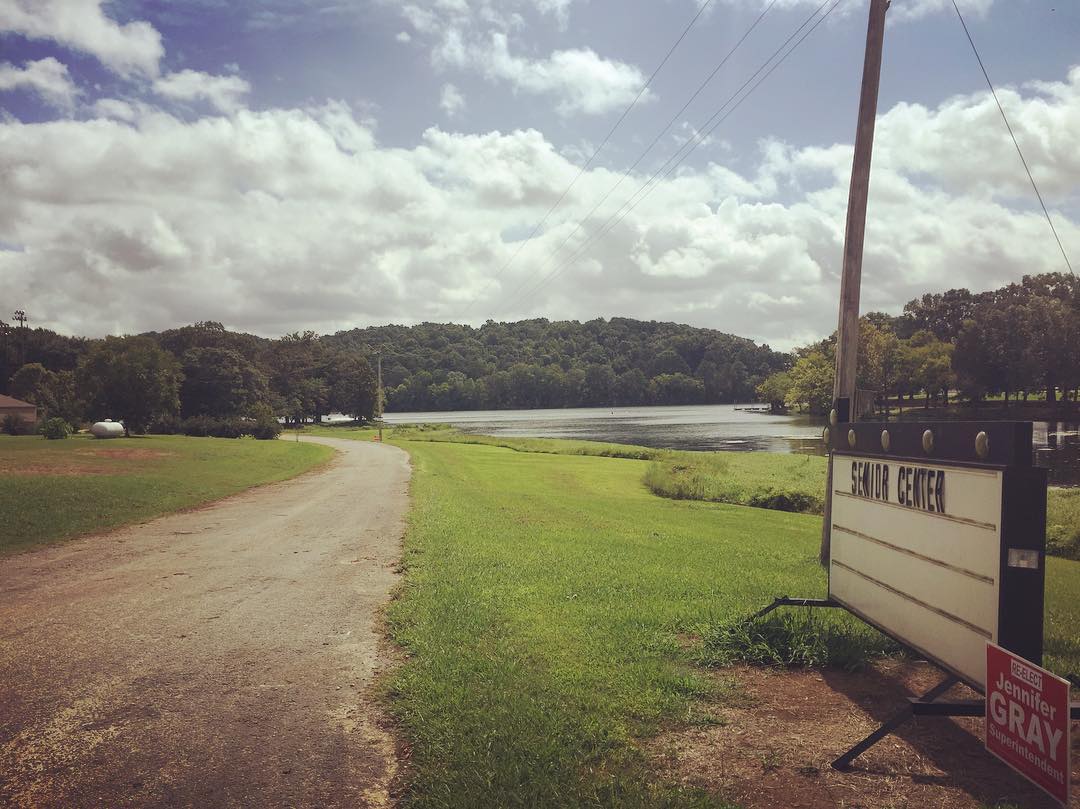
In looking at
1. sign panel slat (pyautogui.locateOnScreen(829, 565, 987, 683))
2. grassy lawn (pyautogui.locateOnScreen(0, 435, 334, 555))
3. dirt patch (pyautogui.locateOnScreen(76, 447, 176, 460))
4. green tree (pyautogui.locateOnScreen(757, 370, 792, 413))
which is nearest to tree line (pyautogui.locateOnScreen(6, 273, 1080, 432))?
green tree (pyautogui.locateOnScreen(757, 370, 792, 413))

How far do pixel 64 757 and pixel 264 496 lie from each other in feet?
58.3

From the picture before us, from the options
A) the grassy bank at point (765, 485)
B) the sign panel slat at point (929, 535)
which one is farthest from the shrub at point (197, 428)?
the sign panel slat at point (929, 535)

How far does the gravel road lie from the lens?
428cm

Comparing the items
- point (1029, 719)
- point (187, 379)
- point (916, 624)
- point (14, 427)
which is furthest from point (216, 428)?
point (1029, 719)

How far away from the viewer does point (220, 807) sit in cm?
398

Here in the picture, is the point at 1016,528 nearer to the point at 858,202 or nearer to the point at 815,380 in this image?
the point at 858,202

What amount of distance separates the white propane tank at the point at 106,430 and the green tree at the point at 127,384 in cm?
518

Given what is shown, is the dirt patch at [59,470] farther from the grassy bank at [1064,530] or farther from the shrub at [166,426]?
the shrub at [166,426]

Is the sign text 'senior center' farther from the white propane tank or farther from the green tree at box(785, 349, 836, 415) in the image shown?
the green tree at box(785, 349, 836, 415)

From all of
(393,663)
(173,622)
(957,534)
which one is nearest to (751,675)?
(957,534)

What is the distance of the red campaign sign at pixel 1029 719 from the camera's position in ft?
11.4

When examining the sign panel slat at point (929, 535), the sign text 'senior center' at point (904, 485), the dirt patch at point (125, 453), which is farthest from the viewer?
the dirt patch at point (125, 453)

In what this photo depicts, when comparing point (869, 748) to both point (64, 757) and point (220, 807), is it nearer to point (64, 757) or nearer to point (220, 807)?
point (220, 807)

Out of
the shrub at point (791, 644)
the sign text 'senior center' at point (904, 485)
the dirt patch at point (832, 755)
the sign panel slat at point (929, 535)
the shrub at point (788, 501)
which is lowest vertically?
the shrub at point (788, 501)
